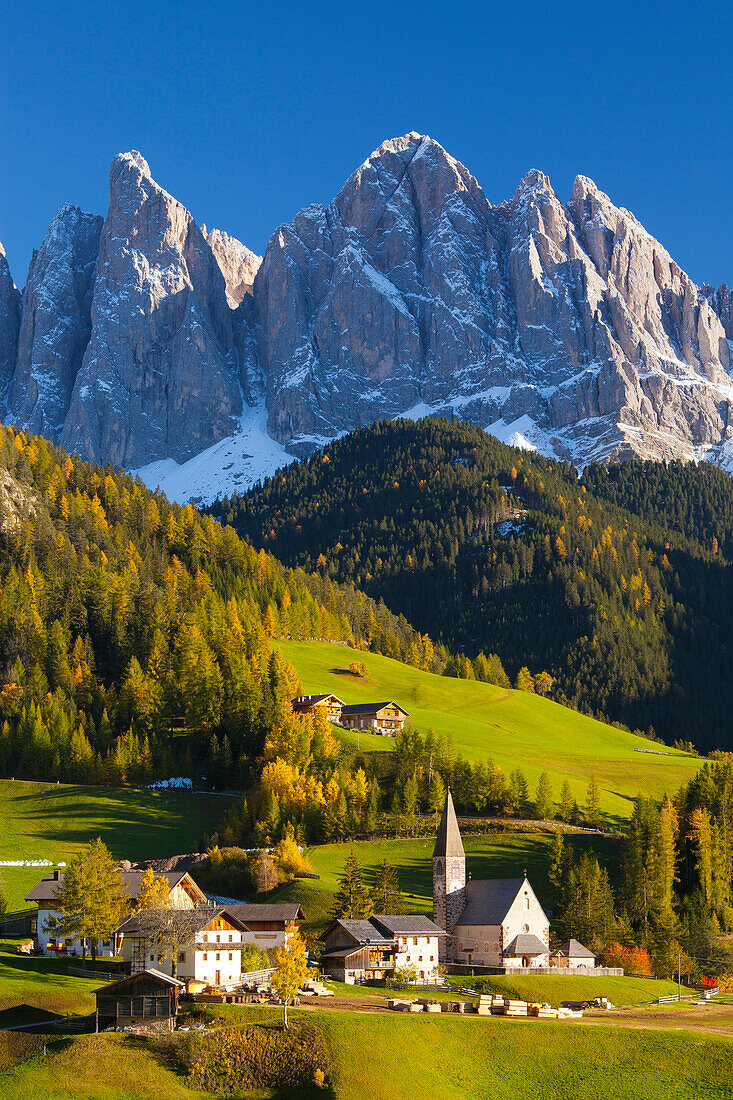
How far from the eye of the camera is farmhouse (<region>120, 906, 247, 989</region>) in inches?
3017

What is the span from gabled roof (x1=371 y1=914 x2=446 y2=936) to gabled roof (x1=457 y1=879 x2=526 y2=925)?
16.5 ft

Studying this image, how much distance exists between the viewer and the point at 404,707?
589ft

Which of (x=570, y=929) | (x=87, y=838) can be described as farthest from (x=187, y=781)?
(x=570, y=929)

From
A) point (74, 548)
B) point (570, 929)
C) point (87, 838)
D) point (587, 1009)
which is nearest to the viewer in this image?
point (587, 1009)

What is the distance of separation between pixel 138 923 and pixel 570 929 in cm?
3539

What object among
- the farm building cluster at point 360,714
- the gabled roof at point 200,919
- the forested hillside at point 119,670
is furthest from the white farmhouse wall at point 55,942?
the farm building cluster at point 360,714

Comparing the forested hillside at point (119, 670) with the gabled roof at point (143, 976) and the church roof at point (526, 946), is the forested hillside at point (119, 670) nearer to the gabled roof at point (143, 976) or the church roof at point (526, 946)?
the church roof at point (526, 946)

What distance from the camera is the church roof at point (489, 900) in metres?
91.2

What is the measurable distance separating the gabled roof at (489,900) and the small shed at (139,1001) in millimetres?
31639

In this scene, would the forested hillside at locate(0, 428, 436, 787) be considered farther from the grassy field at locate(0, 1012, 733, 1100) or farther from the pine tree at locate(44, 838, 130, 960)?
the grassy field at locate(0, 1012, 733, 1100)

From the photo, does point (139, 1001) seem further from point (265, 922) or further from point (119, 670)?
point (119, 670)

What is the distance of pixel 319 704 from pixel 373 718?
9201mm

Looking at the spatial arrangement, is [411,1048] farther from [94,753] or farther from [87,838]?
[94,753]

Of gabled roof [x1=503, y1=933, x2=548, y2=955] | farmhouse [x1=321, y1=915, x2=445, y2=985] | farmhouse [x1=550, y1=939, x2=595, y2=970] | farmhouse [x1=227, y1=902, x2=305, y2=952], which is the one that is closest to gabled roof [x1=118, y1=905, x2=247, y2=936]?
farmhouse [x1=227, y1=902, x2=305, y2=952]
